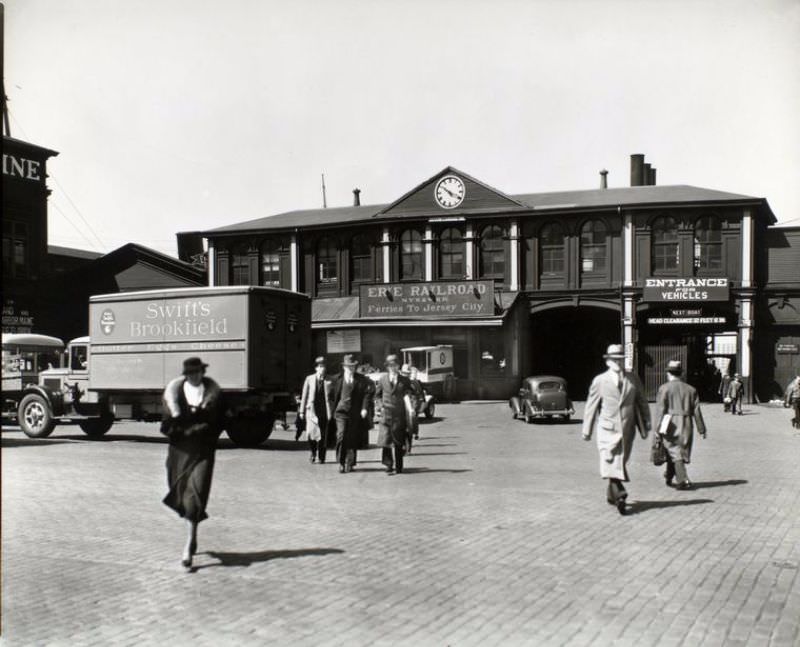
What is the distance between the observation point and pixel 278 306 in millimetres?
17281

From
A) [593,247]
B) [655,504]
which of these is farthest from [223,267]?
[655,504]

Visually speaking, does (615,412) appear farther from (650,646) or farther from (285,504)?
(650,646)

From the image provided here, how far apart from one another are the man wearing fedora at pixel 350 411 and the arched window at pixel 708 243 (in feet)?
83.7

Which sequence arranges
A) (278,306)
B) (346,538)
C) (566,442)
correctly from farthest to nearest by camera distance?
(566,442)
(278,306)
(346,538)

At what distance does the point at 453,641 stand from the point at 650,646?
3.66 ft

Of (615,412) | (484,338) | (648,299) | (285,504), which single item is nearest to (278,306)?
(285,504)

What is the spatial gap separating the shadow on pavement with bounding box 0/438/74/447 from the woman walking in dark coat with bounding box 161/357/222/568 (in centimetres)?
1134

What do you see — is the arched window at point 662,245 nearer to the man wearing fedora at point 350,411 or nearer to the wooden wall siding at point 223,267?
the wooden wall siding at point 223,267

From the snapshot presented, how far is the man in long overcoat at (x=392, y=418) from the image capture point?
41.3 feet

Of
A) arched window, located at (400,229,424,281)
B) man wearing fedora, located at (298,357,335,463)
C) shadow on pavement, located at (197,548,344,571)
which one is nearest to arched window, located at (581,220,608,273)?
arched window, located at (400,229,424,281)

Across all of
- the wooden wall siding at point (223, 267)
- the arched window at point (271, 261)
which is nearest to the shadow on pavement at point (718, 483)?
the arched window at point (271, 261)

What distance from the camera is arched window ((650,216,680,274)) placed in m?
35.6

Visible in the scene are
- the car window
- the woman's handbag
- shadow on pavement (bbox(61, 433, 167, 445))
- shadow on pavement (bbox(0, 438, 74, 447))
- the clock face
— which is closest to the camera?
the woman's handbag

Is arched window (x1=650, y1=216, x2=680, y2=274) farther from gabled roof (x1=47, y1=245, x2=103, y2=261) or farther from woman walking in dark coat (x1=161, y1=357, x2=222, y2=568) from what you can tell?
woman walking in dark coat (x1=161, y1=357, x2=222, y2=568)
